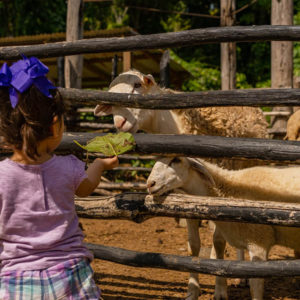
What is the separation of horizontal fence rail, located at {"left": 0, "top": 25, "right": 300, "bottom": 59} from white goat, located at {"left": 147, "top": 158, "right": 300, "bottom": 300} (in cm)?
103

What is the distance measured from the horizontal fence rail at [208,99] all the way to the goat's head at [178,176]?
50 centimetres

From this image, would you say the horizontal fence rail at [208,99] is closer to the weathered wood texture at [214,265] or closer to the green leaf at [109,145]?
the green leaf at [109,145]

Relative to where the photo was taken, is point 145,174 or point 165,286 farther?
point 145,174

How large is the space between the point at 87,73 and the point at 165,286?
10.7m

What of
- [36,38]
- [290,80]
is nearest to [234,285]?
[290,80]

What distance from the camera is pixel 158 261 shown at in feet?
12.2

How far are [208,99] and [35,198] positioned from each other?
2.03 m

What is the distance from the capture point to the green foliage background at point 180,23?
16.8 meters

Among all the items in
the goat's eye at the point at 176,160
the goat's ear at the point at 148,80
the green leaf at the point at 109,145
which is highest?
the goat's ear at the point at 148,80

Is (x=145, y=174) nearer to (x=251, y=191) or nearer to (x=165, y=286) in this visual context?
(x=165, y=286)

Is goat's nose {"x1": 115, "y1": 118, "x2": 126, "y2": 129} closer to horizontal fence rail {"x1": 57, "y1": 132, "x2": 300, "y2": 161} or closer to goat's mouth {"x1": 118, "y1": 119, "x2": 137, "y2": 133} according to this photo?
goat's mouth {"x1": 118, "y1": 119, "x2": 137, "y2": 133}

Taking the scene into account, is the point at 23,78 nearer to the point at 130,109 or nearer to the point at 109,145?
the point at 109,145

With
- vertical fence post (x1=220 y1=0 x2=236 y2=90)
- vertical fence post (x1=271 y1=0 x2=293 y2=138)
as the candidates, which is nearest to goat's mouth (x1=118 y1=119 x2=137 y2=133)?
vertical fence post (x1=271 y1=0 x2=293 y2=138)

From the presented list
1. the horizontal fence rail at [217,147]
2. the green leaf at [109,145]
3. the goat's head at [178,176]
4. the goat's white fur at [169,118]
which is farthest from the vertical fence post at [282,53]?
the green leaf at [109,145]
